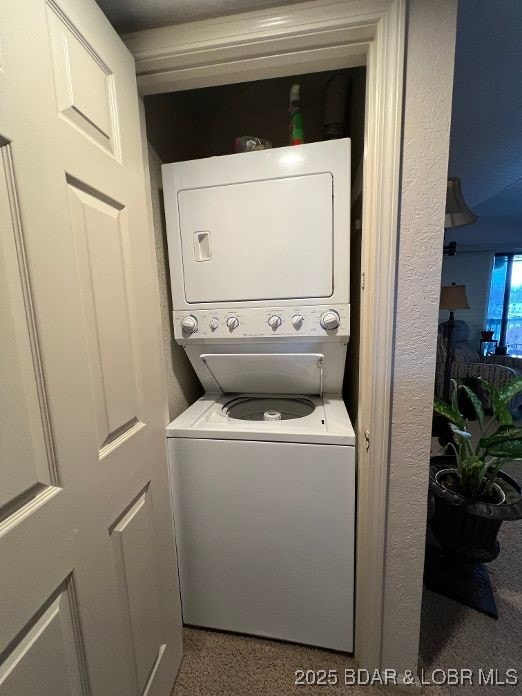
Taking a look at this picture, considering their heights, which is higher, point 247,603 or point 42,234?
point 42,234

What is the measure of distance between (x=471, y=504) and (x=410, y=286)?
40.0 inches

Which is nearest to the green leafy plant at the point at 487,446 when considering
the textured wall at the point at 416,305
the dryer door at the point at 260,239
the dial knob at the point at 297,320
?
the textured wall at the point at 416,305

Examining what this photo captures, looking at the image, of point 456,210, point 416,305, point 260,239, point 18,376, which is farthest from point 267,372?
point 456,210

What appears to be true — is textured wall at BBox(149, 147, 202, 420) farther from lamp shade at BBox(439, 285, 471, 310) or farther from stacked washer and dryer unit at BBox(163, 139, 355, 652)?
lamp shade at BBox(439, 285, 471, 310)

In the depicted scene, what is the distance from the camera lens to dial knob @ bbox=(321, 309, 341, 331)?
1113 mm

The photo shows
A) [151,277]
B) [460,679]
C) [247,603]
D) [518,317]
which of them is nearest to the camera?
[151,277]

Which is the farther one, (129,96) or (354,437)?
(354,437)

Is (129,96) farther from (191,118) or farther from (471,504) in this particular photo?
(471,504)

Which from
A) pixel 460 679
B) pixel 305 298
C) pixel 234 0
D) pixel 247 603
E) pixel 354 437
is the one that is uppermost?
pixel 234 0

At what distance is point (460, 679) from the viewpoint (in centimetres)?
111

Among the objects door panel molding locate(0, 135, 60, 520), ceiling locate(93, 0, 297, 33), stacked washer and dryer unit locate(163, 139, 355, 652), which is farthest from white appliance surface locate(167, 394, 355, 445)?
ceiling locate(93, 0, 297, 33)

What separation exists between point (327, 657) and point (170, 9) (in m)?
2.29

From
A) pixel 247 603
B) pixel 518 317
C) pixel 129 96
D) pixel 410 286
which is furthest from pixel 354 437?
pixel 518 317

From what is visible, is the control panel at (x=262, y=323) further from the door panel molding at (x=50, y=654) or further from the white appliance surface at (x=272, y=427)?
the door panel molding at (x=50, y=654)
